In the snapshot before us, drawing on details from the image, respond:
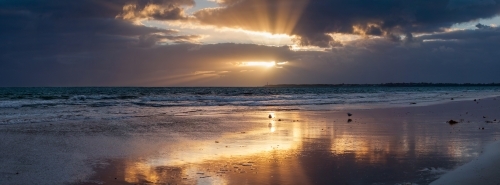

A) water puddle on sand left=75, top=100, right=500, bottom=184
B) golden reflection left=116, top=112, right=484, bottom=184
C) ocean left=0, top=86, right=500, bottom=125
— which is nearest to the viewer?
water puddle on sand left=75, top=100, right=500, bottom=184

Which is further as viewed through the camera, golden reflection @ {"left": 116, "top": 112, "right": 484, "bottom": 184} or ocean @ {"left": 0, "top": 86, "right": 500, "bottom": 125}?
ocean @ {"left": 0, "top": 86, "right": 500, "bottom": 125}

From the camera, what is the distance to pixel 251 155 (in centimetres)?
1106

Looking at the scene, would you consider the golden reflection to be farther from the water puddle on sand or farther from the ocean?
the ocean

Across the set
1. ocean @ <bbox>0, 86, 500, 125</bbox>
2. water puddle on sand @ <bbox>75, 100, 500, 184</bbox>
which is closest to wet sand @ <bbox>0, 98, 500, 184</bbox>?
water puddle on sand @ <bbox>75, 100, 500, 184</bbox>

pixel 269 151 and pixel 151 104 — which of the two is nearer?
pixel 269 151

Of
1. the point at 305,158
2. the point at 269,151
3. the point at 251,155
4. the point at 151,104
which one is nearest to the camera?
the point at 305,158

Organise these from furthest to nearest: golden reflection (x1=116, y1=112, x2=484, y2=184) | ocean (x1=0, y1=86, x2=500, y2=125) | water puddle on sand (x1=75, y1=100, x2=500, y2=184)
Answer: ocean (x1=0, y1=86, x2=500, y2=125) → golden reflection (x1=116, y1=112, x2=484, y2=184) → water puddle on sand (x1=75, y1=100, x2=500, y2=184)

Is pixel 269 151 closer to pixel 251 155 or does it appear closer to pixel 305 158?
pixel 251 155

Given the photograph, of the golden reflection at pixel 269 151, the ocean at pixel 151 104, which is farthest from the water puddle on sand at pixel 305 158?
the ocean at pixel 151 104

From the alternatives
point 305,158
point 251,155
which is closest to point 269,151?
point 251,155

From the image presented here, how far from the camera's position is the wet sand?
8555 mm

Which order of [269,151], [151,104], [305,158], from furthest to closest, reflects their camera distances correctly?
[151,104], [269,151], [305,158]

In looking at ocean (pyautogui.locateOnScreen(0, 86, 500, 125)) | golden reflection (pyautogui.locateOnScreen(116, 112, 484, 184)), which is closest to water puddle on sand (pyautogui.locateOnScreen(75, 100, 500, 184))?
golden reflection (pyautogui.locateOnScreen(116, 112, 484, 184))

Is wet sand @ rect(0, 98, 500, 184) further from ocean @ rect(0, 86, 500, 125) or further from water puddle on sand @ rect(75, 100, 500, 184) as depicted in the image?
ocean @ rect(0, 86, 500, 125)
